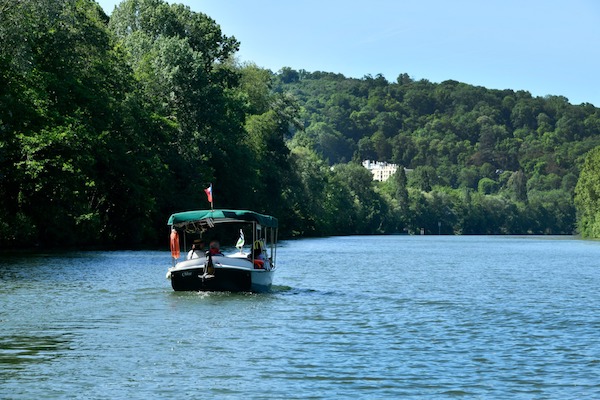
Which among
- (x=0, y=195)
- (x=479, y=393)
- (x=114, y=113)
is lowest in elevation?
(x=479, y=393)

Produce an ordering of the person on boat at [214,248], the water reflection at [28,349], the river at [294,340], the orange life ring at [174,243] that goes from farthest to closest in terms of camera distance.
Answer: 1. the orange life ring at [174,243]
2. the person on boat at [214,248]
3. the water reflection at [28,349]
4. the river at [294,340]

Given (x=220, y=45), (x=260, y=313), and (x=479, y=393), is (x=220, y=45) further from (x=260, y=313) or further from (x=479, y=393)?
(x=479, y=393)

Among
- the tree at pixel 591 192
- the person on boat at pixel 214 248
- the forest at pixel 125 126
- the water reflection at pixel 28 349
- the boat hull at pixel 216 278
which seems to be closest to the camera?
the water reflection at pixel 28 349

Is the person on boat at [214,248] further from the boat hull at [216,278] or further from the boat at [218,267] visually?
the boat hull at [216,278]

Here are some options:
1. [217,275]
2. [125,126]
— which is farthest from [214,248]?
[125,126]

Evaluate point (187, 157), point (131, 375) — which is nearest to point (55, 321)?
point (131, 375)

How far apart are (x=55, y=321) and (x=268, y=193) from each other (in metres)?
91.6

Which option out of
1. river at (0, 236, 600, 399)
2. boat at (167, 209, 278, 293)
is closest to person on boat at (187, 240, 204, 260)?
boat at (167, 209, 278, 293)

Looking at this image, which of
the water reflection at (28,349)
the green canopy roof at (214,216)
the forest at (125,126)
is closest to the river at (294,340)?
the water reflection at (28,349)

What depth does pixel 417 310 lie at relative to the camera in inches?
1442

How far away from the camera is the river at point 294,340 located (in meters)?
20.8

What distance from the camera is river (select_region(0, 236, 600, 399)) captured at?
20.8 m

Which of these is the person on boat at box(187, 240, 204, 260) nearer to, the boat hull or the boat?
the boat

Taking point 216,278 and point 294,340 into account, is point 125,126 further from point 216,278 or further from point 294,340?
point 294,340
